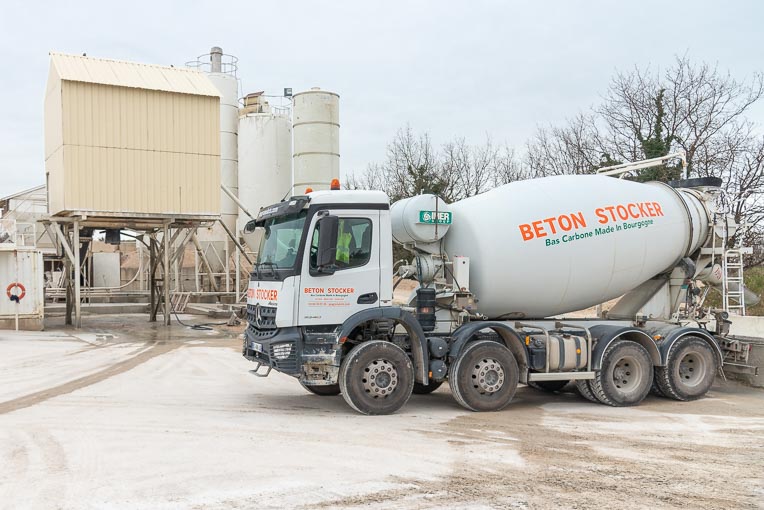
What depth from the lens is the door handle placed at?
9595 mm

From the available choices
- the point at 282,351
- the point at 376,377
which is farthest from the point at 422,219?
the point at 282,351

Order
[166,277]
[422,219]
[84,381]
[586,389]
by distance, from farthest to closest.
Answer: [166,277]
[84,381]
[586,389]
[422,219]

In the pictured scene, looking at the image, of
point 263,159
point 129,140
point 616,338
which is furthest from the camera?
point 263,159

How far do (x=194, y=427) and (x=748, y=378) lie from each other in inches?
358

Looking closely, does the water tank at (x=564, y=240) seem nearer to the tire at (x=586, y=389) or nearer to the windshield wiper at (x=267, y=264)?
the tire at (x=586, y=389)

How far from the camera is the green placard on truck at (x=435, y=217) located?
404 inches

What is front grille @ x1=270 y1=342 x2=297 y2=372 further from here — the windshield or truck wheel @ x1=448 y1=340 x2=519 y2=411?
truck wheel @ x1=448 y1=340 x2=519 y2=411

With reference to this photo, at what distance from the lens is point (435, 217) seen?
10.3 meters

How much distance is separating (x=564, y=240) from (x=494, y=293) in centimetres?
135

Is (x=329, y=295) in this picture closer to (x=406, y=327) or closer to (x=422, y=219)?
(x=406, y=327)

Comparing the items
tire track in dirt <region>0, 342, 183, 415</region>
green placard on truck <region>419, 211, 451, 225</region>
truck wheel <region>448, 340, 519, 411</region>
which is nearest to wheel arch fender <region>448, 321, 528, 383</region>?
truck wheel <region>448, 340, 519, 411</region>

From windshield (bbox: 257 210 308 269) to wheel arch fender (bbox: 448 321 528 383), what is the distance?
256 cm

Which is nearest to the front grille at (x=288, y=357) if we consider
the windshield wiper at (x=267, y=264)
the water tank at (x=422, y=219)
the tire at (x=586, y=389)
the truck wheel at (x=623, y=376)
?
the windshield wiper at (x=267, y=264)

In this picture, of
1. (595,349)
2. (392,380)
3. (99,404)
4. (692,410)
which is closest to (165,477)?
(392,380)
